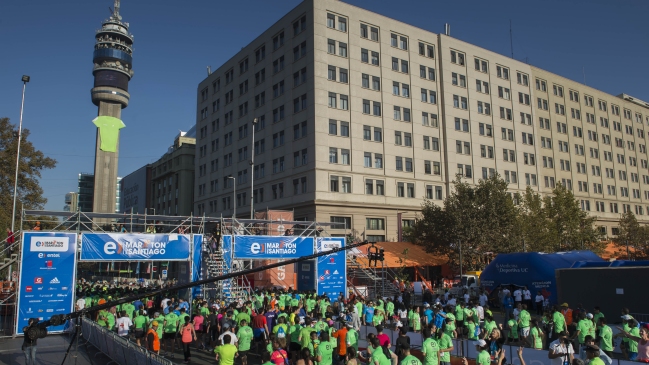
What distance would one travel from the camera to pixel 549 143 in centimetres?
7225

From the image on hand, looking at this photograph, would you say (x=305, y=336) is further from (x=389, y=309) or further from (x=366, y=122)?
(x=366, y=122)

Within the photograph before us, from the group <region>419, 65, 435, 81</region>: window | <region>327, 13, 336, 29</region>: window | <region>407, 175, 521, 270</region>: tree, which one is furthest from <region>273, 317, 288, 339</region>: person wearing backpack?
<region>419, 65, 435, 81</region>: window

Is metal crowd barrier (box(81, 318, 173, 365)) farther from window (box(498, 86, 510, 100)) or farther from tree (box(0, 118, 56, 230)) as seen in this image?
window (box(498, 86, 510, 100))

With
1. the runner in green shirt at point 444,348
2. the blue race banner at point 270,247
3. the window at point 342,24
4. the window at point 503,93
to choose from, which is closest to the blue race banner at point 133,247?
the blue race banner at point 270,247

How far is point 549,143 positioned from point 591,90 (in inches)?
715

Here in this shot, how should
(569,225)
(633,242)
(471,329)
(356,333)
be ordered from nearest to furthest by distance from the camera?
1. (356,333)
2. (471,329)
3. (569,225)
4. (633,242)

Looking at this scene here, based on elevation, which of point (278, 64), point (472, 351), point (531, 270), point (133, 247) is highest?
point (278, 64)

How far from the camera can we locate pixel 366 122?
5238cm

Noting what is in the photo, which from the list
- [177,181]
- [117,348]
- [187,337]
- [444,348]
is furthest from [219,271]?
[177,181]

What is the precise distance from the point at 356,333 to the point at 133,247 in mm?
15599

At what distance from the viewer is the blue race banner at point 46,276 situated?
76.3 feet

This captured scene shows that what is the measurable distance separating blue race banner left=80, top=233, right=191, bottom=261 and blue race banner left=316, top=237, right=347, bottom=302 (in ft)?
28.3

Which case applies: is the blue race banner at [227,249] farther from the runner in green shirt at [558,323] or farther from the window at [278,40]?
the window at [278,40]

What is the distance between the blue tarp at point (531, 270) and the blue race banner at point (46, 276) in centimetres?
2584
